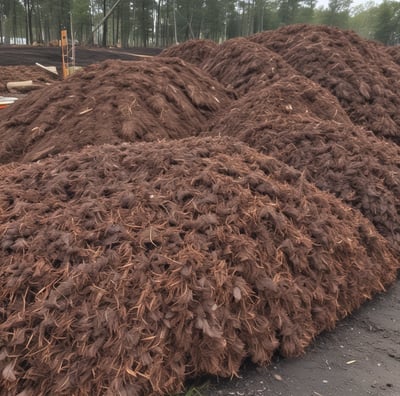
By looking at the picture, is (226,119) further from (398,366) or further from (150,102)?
(398,366)

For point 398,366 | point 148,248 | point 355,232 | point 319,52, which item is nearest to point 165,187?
point 148,248

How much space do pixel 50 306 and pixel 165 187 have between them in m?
0.84

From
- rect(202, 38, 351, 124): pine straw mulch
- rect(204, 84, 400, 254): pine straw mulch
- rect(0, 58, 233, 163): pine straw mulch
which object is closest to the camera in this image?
rect(204, 84, 400, 254): pine straw mulch

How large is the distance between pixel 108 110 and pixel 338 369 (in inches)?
121

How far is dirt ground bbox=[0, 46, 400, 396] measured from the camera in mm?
1910

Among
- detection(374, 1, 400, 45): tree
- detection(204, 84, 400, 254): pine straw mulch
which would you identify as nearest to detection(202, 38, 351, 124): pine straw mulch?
detection(204, 84, 400, 254): pine straw mulch

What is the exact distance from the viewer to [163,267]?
1921 mm

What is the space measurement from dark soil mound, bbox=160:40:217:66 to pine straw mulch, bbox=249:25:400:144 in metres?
1.00

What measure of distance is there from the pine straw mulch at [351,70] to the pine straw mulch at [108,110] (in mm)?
1343

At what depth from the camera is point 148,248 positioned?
2.01 meters

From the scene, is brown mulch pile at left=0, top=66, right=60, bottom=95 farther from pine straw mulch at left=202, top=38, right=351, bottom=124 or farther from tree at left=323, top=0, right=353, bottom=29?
tree at left=323, top=0, right=353, bottom=29

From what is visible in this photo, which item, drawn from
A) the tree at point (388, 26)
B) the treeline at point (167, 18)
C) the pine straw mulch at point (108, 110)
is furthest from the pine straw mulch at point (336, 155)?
the tree at point (388, 26)

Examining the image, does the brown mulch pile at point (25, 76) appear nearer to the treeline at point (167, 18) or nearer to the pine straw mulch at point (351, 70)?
the pine straw mulch at point (351, 70)

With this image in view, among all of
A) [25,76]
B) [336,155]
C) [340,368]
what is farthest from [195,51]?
[25,76]
